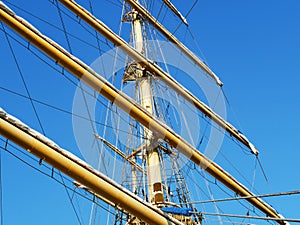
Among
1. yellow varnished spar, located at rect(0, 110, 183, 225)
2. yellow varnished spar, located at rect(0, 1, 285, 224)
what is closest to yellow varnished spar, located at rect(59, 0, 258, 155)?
yellow varnished spar, located at rect(0, 1, 285, 224)

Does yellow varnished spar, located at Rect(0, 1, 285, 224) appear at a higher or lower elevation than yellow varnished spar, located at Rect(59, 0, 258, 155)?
lower

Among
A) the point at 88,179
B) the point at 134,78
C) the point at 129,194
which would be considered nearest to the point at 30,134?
the point at 88,179

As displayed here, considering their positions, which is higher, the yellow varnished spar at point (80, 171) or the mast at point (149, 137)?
the mast at point (149, 137)

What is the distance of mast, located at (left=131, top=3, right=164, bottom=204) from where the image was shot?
11266mm

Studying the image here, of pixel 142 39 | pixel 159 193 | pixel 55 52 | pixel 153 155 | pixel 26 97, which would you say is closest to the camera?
pixel 26 97

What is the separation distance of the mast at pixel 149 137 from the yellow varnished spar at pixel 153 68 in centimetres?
55

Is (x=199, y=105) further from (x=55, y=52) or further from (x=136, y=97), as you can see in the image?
(x=55, y=52)

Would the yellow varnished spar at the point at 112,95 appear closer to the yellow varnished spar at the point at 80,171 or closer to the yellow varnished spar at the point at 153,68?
the yellow varnished spar at the point at 80,171

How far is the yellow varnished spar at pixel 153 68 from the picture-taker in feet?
44.3

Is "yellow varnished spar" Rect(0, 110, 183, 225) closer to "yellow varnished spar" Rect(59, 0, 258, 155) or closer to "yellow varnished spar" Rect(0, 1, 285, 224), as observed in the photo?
"yellow varnished spar" Rect(0, 1, 285, 224)

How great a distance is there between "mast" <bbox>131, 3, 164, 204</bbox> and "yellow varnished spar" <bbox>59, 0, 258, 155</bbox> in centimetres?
55

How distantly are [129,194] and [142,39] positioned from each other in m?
11.2

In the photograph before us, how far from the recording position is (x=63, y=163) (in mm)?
6590

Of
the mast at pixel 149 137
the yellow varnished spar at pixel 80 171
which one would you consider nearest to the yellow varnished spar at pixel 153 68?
the mast at pixel 149 137
